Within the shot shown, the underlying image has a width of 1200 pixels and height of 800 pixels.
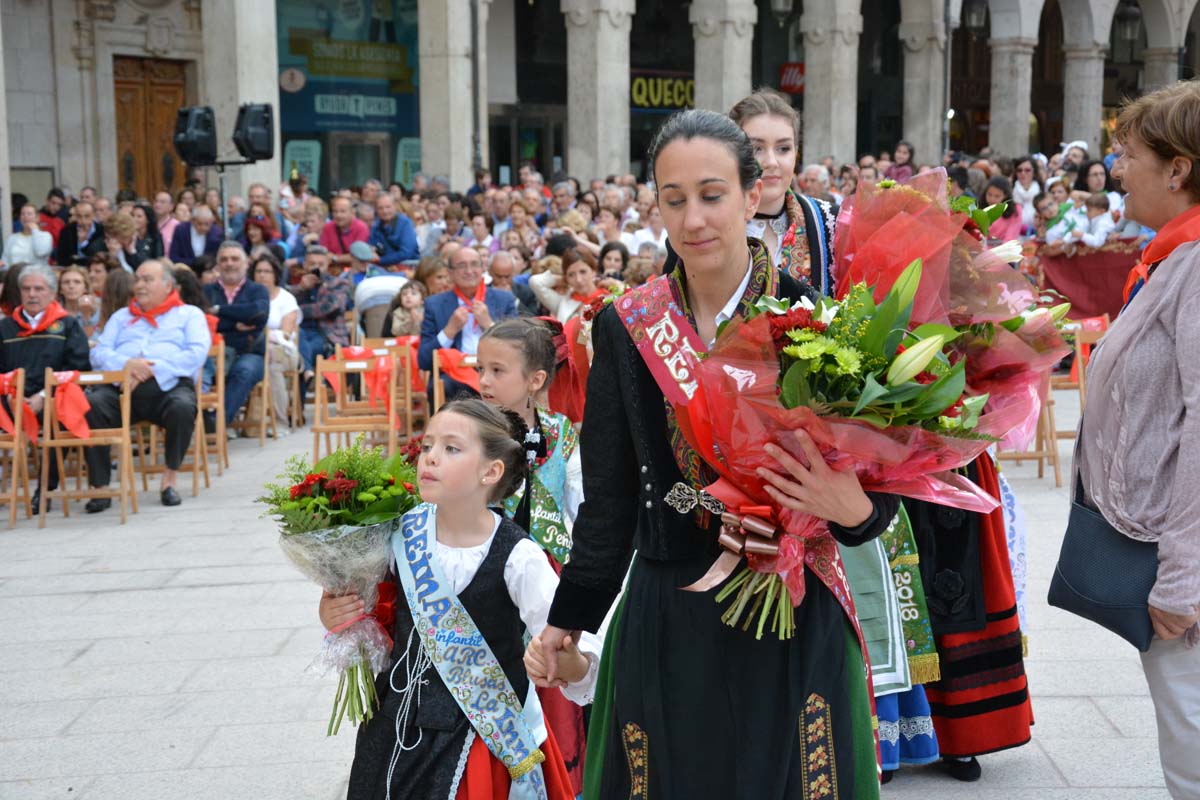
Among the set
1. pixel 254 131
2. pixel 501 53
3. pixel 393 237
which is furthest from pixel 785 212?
pixel 501 53

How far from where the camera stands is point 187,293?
35.7ft

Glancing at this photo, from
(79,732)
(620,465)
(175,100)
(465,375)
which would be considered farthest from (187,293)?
(175,100)

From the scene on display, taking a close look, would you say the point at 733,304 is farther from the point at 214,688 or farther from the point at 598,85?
the point at 598,85

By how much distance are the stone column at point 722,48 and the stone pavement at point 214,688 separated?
57.1 feet

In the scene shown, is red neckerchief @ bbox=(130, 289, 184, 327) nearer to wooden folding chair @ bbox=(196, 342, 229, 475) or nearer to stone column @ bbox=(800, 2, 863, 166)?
wooden folding chair @ bbox=(196, 342, 229, 475)

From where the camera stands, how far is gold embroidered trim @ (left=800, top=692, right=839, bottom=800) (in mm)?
2518

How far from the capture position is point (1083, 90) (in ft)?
104

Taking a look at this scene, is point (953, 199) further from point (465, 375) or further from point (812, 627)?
point (465, 375)

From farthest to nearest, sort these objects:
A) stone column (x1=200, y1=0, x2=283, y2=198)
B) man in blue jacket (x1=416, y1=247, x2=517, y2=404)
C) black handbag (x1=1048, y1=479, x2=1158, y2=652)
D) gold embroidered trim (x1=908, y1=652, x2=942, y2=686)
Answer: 1. stone column (x1=200, y1=0, x2=283, y2=198)
2. man in blue jacket (x1=416, y1=247, x2=517, y2=404)
3. gold embroidered trim (x1=908, y1=652, x2=942, y2=686)
4. black handbag (x1=1048, y1=479, x2=1158, y2=652)

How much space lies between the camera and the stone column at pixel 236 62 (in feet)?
57.7

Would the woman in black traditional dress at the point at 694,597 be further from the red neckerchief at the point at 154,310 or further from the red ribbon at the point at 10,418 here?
the red neckerchief at the point at 154,310

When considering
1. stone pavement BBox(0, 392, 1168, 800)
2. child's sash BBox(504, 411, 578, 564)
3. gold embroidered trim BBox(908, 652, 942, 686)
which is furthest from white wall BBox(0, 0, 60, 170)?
gold embroidered trim BBox(908, 652, 942, 686)

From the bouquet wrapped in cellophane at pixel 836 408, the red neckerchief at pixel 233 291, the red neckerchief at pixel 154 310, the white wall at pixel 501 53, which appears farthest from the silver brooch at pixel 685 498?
the white wall at pixel 501 53

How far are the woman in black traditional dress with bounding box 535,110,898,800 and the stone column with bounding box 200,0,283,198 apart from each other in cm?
1565
